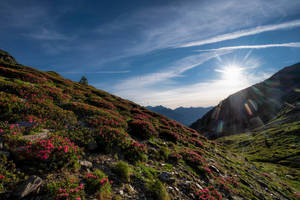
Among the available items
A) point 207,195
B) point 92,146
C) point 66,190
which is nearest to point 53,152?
point 66,190

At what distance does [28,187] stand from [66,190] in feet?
4.13

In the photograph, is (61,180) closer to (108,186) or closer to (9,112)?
(108,186)

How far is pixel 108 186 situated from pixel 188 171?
724 cm

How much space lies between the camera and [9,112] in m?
9.04

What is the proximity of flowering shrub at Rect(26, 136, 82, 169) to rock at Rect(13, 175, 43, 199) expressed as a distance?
0.99m

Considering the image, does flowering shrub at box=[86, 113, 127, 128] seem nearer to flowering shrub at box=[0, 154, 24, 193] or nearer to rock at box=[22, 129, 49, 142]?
rock at box=[22, 129, 49, 142]

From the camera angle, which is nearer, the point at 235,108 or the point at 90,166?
the point at 90,166

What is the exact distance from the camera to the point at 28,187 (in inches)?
186

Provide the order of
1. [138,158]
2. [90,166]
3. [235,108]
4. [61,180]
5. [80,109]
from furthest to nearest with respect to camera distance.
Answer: [235,108] < [80,109] < [138,158] < [90,166] < [61,180]

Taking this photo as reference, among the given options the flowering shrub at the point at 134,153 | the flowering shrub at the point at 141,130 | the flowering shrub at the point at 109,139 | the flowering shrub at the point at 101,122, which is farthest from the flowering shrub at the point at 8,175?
the flowering shrub at the point at 141,130

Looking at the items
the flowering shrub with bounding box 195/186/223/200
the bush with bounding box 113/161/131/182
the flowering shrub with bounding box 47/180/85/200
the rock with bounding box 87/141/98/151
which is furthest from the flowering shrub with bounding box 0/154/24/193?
the flowering shrub with bounding box 195/186/223/200

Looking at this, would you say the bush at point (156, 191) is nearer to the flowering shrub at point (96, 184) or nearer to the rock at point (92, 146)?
the flowering shrub at point (96, 184)

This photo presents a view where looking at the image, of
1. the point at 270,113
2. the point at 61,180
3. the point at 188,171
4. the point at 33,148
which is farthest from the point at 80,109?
the point at 270,113

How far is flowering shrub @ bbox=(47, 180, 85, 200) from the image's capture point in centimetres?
484
